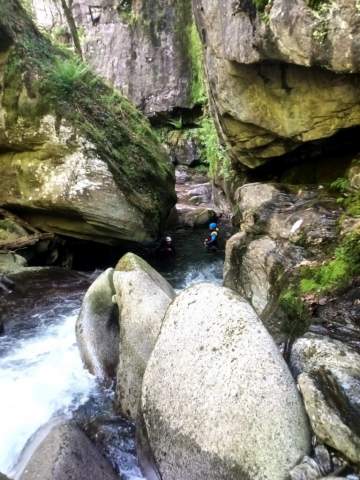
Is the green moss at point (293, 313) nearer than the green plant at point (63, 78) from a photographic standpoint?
Yes

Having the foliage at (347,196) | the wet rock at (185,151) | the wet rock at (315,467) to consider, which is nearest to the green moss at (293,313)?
the wet rock at (315,467)

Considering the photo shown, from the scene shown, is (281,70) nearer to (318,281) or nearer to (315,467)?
(318,281)

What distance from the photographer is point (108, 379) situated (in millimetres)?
5504

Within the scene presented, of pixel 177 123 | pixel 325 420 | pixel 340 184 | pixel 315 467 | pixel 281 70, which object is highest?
pixel 177 123

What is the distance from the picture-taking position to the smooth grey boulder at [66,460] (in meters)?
3.55

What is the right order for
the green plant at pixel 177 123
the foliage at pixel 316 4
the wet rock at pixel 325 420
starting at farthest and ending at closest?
the green plant at pixel 177 123, the foliage at pixel 316 4, the wet rock at pixel 325 420

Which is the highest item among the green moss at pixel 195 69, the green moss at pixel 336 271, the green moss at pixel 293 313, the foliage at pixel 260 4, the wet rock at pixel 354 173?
the green moss at pixel 195 69

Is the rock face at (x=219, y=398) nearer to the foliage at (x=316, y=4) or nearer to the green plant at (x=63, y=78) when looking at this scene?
the foliage at (x=316, y=4)

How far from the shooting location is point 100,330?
5.92m

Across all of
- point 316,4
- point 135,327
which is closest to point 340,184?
point 316,4

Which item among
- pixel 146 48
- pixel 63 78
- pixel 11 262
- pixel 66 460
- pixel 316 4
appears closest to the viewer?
pixel 66 460

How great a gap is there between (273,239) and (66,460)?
370 cm

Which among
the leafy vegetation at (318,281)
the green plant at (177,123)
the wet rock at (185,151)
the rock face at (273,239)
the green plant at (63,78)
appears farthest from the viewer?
the green plant at (177,123)

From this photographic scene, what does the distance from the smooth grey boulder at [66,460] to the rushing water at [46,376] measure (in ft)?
1.06
